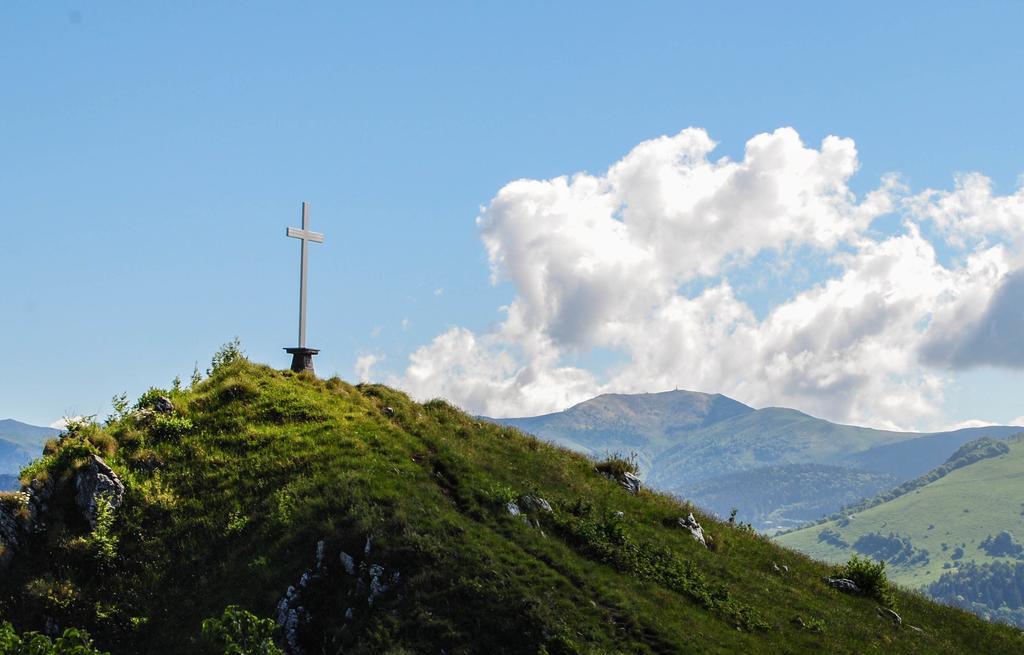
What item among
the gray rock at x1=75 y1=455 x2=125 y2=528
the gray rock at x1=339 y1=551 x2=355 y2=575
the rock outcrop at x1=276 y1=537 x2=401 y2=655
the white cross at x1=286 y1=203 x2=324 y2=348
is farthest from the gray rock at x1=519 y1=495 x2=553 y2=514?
the white cross at x1=286 y1=203 x2=324 y2=348

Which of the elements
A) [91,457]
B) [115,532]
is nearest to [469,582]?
[115,532]

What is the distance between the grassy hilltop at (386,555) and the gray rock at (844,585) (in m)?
0.72

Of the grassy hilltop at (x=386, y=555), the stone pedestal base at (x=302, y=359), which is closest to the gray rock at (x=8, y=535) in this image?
the grassy hilltop at (x=386, y=555)

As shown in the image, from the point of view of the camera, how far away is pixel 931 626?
33312mm

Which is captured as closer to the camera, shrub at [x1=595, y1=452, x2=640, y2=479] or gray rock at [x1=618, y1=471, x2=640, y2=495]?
gray rock at [x1=618, y1=471, x2=640, y2=495]

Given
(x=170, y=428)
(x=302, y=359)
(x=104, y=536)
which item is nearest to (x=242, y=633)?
(x=104, y=536)

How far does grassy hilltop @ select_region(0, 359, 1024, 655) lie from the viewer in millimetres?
23266

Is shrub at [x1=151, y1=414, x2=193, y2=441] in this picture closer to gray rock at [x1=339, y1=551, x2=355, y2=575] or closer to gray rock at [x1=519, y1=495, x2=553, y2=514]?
gray rock at [x1=339, y1=551, x2=355, y2=575]

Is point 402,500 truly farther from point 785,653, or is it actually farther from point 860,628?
point 860,628

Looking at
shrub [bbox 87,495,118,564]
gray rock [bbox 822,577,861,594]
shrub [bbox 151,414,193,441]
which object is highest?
shrub [bbox 151,414,193,441]

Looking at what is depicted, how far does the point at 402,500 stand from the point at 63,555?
1243 centimetres

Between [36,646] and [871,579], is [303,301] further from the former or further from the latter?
[871,579]

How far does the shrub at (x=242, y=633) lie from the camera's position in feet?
67.7

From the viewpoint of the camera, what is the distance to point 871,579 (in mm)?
34781
